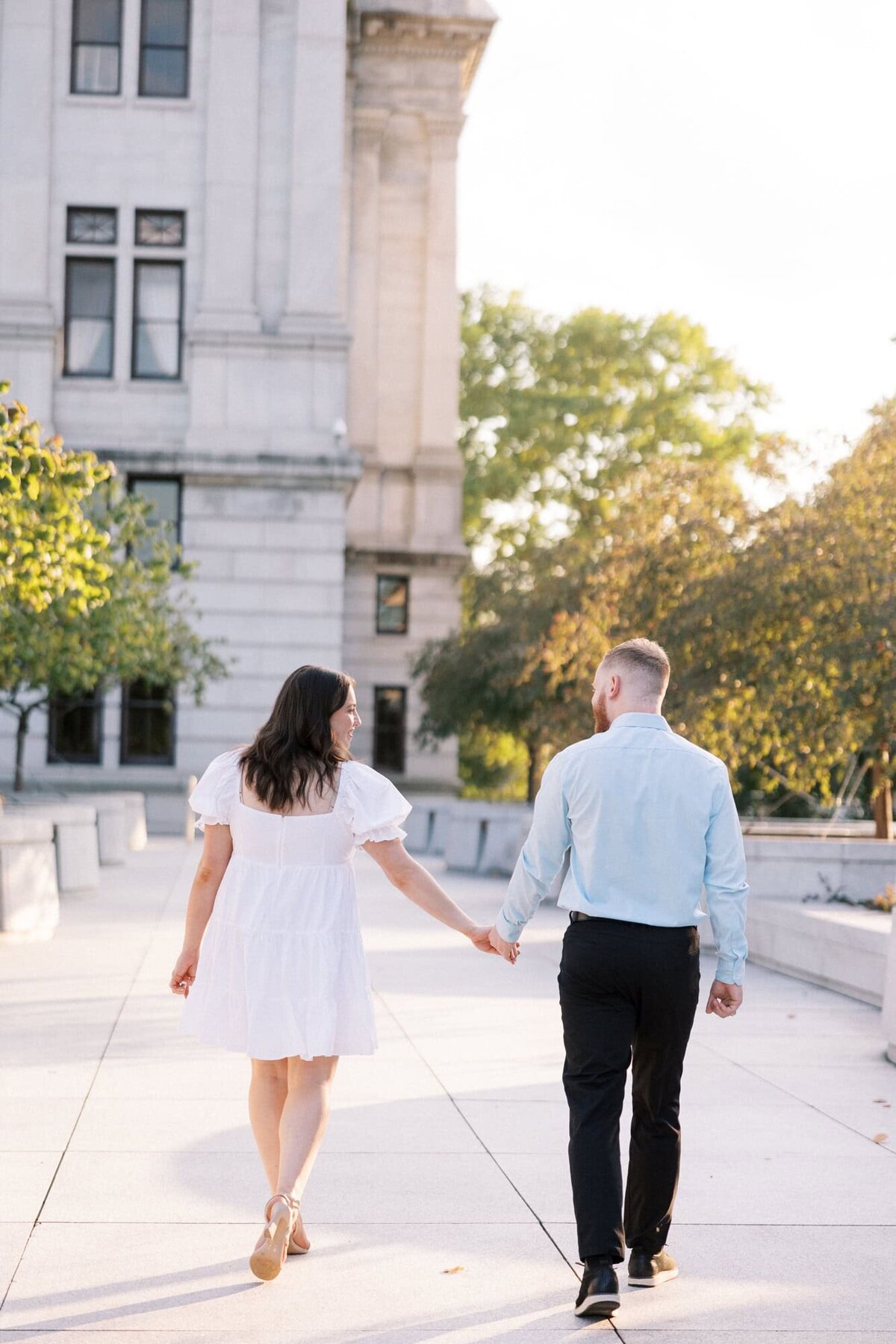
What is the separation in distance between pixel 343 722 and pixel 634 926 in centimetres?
114

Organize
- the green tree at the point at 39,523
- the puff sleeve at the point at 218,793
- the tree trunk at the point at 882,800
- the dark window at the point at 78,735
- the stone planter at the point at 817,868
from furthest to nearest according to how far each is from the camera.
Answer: the dark window at the point at 78,735 < the tree trunk at the point at 882,800 < the stone planter at the point at 817,868 < the green tree at the point at 39,523 < the puff sleeve at the point at 218,793

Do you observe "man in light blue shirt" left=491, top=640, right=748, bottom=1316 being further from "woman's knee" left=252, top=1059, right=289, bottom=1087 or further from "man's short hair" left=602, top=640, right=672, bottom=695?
"woman's knee" left=252, top=1059, right=289, bottom=1087

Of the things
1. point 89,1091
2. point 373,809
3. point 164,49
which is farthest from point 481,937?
point 164,49

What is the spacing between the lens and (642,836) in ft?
17.4

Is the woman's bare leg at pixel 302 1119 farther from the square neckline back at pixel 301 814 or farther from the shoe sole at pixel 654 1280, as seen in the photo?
the shoe sole at pixel 654 1280

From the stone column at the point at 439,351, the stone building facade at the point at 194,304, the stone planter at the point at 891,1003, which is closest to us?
the stone planter at the point at 891,1003

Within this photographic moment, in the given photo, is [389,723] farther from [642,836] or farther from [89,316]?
[642,836]

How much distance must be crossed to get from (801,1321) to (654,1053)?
2.84 ft

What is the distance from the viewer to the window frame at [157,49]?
33.4 meters

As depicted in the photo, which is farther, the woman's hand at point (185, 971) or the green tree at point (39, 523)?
the green tree at point (39, 523)

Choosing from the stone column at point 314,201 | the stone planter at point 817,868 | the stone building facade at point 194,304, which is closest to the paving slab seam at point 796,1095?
the stone planter at point 817,868

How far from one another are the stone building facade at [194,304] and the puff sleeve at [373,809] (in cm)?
2662

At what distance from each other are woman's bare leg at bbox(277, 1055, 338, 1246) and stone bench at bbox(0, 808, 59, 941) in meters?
8.82

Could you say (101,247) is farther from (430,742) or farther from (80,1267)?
(80,1267)
